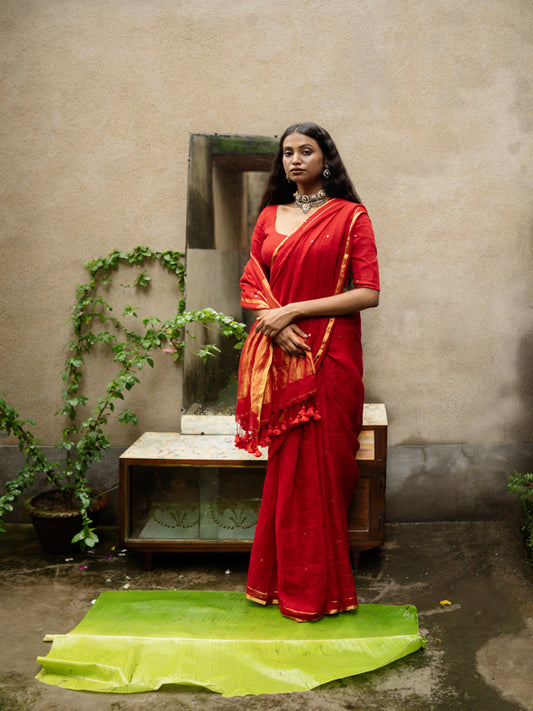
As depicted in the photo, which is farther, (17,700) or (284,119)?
(284,119)

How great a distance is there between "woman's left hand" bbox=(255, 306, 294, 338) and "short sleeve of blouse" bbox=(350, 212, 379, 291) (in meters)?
0.31

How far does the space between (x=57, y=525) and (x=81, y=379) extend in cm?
83

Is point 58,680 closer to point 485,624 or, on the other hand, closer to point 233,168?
point 485,624

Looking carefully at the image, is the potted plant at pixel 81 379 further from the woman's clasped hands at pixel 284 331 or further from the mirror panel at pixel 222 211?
the woman's clasped hands at pixel 284 331

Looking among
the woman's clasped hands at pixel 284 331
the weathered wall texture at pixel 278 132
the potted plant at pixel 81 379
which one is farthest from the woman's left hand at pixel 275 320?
the weathered wall texture at pixel 278 132

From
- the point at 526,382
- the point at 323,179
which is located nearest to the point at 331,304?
the point at 323,179

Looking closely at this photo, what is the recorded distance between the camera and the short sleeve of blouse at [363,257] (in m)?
2.50

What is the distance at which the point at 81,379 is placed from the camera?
11.6ft

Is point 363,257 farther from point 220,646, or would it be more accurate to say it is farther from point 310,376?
point 220,646

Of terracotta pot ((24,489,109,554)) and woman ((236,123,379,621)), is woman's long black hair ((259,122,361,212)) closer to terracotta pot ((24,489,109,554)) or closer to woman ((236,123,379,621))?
woman ((236,123,379,621))

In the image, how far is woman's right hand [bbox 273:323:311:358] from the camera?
249cm

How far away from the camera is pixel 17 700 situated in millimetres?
2080

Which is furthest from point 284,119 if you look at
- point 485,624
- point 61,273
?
point 485,624

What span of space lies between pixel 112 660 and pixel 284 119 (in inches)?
108
